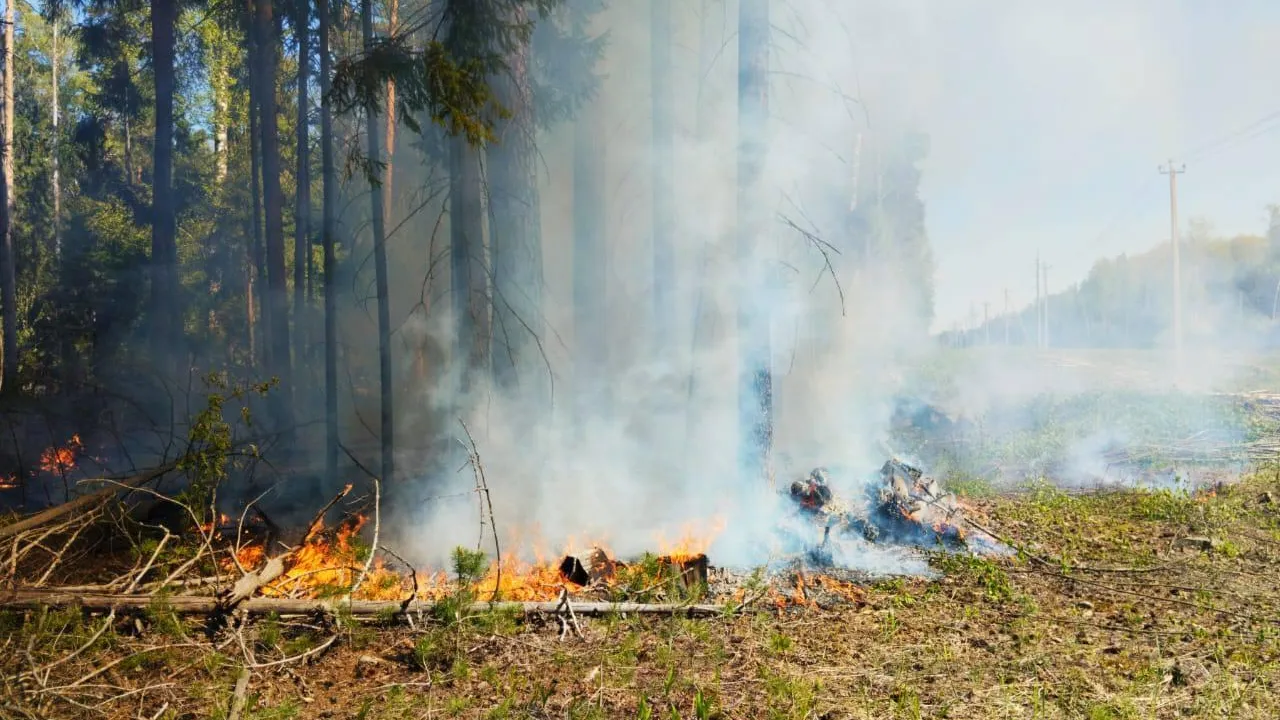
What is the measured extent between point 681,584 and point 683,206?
33.4 ft

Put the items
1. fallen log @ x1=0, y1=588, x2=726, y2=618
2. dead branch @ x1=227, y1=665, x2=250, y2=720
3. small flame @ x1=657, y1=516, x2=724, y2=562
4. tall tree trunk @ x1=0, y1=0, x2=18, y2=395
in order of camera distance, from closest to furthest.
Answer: dead branch @ x1=227, y1=665, x2=250, y2=720 → fallen log @ x1=0, y1=588, x2=726, y2=618 → small flame @ x1=657, y1=516, x2=724, y2=562 → tall tree trunk @ x1=0, y1=0, x2=18, y2=395

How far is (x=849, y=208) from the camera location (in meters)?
23.5

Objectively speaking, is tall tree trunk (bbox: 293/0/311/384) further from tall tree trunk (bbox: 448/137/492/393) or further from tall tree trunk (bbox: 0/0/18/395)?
tall tree trunk (bbox: 448/137/492/393)

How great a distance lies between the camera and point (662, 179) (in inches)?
592

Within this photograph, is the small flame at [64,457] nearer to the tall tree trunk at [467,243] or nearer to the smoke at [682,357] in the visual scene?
the smoke at [682,357]

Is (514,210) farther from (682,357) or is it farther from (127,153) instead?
(127,153)

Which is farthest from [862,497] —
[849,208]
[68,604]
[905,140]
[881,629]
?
[905,140]

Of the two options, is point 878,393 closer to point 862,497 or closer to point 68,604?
point 862,497

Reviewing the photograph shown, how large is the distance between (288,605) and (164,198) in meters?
13.5

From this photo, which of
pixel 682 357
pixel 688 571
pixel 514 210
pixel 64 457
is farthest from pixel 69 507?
pixel 682 357

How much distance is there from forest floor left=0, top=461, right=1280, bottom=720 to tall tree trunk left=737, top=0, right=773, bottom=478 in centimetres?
285

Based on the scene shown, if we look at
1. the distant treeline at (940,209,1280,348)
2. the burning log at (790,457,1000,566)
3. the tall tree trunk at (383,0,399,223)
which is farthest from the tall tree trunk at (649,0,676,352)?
the distant treeline at (940,209,1280,348)

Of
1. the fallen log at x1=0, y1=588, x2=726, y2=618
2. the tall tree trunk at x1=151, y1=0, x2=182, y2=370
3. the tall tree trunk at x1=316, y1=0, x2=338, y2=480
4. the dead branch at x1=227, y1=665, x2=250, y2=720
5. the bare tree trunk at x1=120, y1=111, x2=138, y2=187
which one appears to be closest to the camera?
the dead branch at x1=227, y1=665, x2=250, y2=720

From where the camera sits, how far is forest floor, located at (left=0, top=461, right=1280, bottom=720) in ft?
13.4
